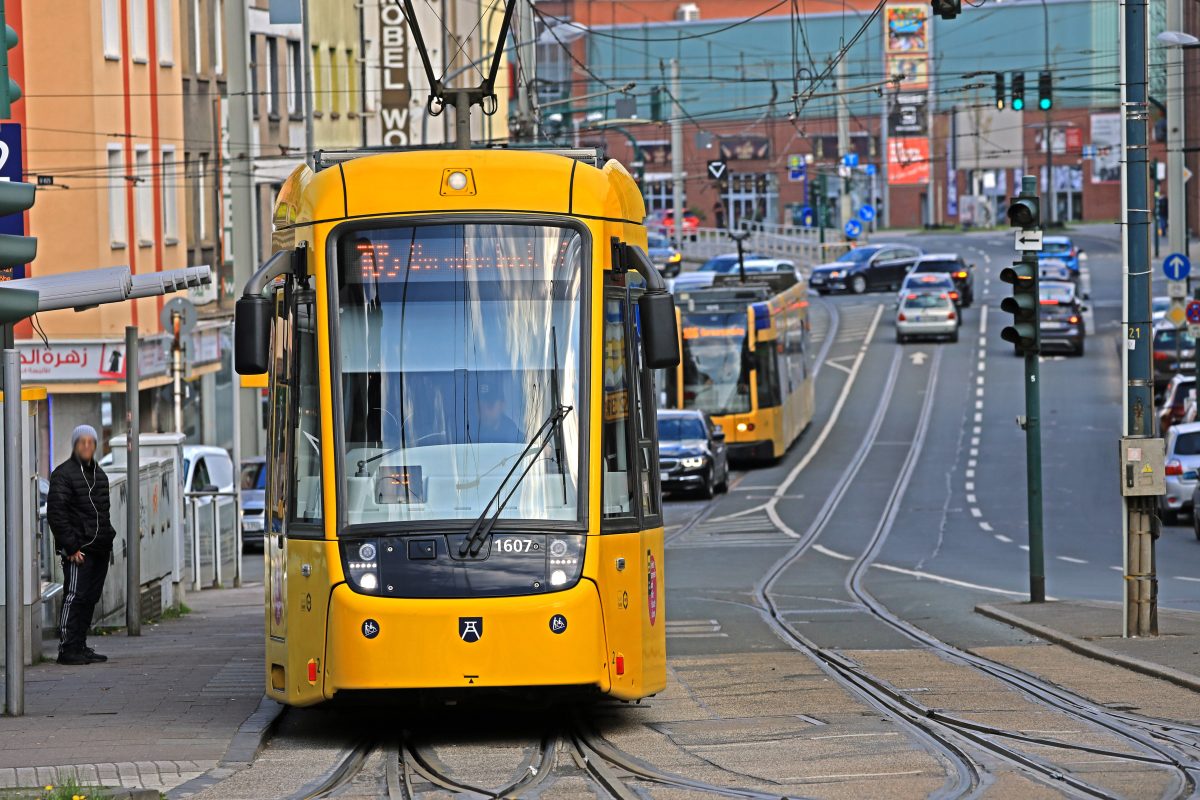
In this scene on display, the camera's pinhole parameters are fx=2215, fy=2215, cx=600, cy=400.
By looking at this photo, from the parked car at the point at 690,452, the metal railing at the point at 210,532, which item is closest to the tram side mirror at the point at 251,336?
the metal railing at the point at 210,532

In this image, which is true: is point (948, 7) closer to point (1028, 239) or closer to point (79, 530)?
point (1028, 239)

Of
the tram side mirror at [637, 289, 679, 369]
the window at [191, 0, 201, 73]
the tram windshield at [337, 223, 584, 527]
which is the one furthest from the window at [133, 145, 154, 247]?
the tram side mirror at [637, 289, 679, 369]

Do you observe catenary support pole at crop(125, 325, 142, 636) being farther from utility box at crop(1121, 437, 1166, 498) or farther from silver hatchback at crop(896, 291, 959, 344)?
silver hatchback at crop(896, 291, 959, 344)

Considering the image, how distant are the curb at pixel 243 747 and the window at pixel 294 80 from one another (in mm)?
41089

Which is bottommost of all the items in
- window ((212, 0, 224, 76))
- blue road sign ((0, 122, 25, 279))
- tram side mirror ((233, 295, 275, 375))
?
tram side mirror ((233, 295, 275, 375))

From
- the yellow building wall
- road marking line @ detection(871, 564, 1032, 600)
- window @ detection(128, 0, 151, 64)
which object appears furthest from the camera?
window @ detection(128, 0, 151, 64)

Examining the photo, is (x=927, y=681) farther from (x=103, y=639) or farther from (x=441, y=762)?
(x=103, y=639)

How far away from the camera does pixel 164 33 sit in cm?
4434

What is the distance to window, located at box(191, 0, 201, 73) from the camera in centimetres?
4659

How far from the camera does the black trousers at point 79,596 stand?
1658cm

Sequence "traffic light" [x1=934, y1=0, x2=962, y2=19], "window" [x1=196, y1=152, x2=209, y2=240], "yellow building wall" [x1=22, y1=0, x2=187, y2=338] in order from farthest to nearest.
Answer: "window" [x1=196, y1=152, x2=209, y2=240], "yellow building wall" [x1=22, y1=0, x2=187, y2=338], "traffic light" [x1=934, y1=0, x2=962, y2=19]

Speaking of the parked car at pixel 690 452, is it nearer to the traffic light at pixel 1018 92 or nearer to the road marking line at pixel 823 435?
the road marking line at pixel 823 435

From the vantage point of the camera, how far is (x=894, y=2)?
11888cm

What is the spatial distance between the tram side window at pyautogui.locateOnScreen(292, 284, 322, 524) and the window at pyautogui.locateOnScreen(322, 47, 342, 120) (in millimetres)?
46273
